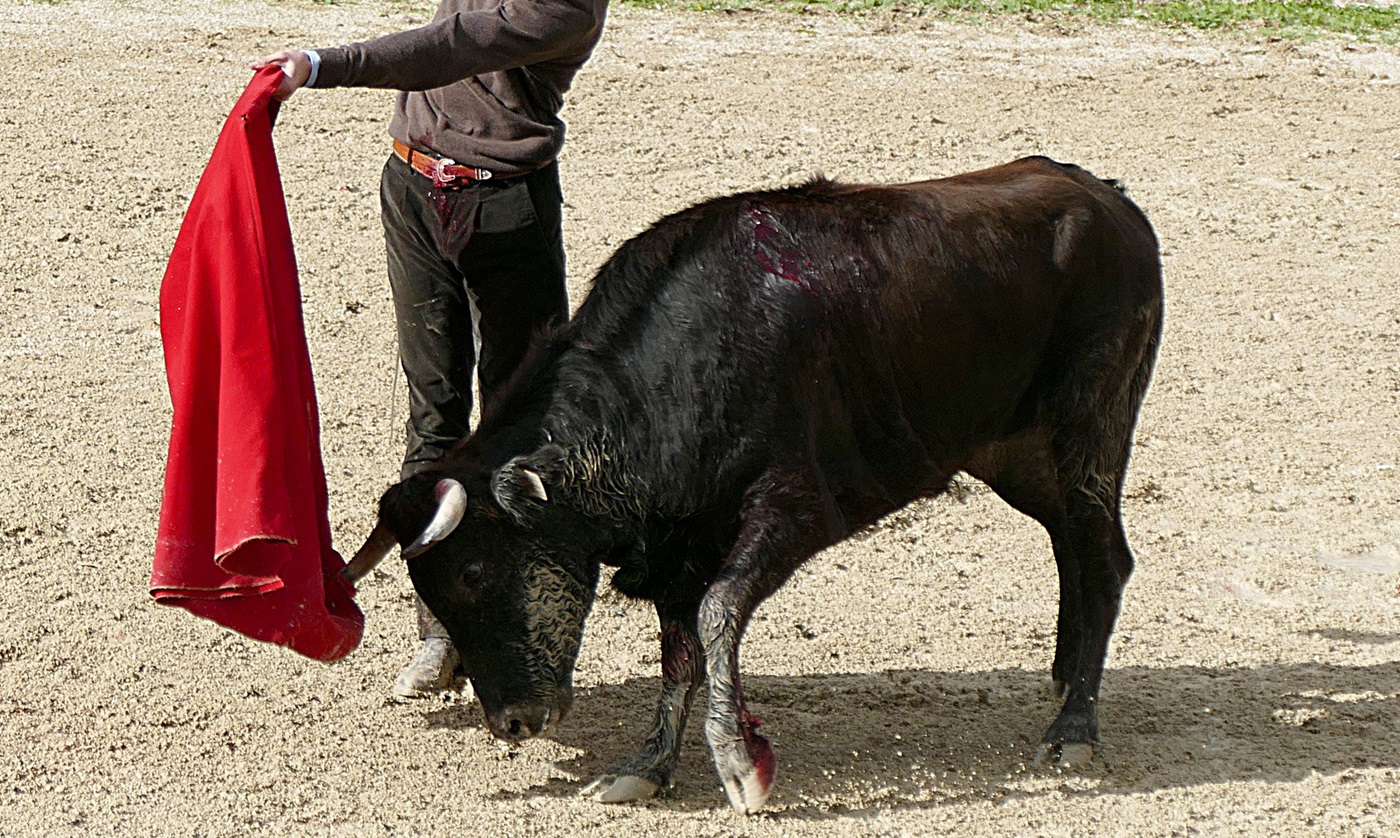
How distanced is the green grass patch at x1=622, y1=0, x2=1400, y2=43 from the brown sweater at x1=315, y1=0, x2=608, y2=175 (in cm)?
811

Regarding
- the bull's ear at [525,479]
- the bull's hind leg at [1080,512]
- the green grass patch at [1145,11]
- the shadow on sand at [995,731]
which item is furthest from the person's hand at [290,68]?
the green grass patch at [1145,11]

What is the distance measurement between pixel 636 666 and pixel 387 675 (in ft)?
2.46

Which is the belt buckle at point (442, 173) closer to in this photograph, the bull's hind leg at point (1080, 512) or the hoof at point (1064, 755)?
the bull's hind leg at point (1080, 512)

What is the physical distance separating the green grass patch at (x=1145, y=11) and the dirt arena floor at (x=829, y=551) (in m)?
0.79

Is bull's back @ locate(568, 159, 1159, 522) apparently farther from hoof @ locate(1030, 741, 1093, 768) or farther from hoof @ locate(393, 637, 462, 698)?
hoof @ locate(393, 637, 462, 698)

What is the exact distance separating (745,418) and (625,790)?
1009 mm

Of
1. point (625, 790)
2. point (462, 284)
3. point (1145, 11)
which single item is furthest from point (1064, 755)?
point (1145, 11)

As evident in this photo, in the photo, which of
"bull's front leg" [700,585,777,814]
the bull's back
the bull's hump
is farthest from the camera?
the bull's hump

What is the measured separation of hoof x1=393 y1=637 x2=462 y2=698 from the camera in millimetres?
5203

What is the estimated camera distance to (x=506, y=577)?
460 cm

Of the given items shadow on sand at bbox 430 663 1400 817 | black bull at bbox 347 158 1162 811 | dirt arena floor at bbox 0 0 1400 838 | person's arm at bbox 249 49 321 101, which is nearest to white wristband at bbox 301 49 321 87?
person's arm at bbox 249 49 321 101

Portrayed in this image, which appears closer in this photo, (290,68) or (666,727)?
(290,68)

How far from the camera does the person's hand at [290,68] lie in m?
A: 4.32

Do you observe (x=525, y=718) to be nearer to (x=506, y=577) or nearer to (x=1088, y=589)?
(x=506, y=577)
